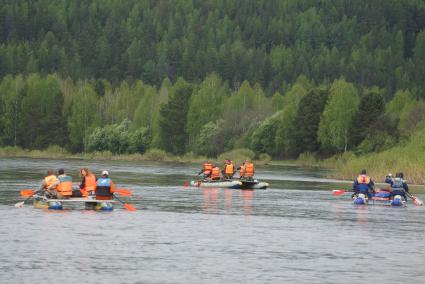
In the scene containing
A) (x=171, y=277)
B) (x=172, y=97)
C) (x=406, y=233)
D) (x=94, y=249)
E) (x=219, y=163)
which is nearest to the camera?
(x=171, y=277)

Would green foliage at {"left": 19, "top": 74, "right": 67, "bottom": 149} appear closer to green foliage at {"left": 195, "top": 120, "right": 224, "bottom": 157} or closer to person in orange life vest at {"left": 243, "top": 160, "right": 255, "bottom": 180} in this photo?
green foliage at {"left": 195, "top": 120, "right": 224, "bottom": 157}

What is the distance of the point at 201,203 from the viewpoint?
214 ft

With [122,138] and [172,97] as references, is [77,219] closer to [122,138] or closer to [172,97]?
[122,138]

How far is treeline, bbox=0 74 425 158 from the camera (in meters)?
154

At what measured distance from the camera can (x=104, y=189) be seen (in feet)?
184

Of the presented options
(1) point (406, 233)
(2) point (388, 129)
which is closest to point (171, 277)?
(1) point (406, 233)

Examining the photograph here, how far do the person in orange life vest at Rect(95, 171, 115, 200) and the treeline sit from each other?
268 ft

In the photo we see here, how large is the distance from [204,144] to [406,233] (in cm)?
12558

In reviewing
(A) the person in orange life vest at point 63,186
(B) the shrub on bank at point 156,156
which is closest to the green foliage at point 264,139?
(B) the shrub on bank at point 156,156

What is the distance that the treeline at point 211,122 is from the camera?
15425 cm

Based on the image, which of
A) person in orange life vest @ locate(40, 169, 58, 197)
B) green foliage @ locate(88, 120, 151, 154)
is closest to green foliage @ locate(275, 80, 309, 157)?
green foliage @ locate(88, 120, 151, 154)

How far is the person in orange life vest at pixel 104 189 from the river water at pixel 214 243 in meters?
1.28

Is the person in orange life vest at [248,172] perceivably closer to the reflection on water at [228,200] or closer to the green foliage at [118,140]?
the reflection on water at [228,200]

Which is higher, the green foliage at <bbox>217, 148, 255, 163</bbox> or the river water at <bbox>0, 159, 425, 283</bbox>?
the green foliage at <bbox>217, 148, 255, 163</bbox>
